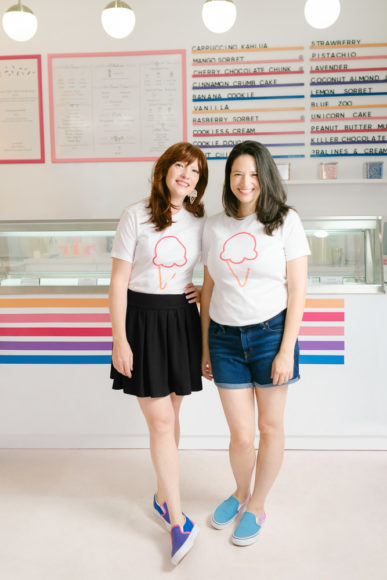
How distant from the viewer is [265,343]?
1883mm

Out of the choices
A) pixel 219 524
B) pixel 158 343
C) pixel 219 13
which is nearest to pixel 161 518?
pixel 219 524

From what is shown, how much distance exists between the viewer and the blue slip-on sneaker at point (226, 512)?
6.76 feet

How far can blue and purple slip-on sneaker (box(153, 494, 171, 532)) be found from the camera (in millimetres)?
2090

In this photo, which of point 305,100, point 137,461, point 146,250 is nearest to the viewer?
point 146,250

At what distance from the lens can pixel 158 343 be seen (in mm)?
1925

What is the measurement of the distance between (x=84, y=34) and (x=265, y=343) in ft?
9.70

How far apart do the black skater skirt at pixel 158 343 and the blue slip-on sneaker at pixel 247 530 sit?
557 mm

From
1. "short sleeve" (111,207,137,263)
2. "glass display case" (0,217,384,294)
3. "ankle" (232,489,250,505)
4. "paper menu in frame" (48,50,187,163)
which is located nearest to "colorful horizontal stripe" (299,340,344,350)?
"glass display case" (0,217,384,294)

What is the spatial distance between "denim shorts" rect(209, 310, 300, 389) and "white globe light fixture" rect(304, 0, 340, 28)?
1.39 meters

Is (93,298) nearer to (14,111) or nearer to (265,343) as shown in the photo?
(265,343)

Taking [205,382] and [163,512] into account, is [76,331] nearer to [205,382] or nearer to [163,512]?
[205,382]

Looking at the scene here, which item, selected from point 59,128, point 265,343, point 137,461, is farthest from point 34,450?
point 59,128

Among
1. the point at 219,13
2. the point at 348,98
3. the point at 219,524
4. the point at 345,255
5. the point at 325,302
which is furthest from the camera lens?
the point at 348,98

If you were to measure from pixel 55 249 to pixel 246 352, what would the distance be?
5.00 feet
